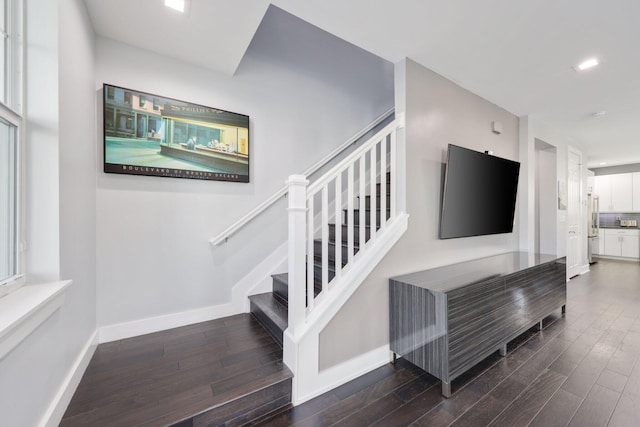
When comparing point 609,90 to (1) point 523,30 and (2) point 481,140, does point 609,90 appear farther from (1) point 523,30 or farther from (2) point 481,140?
(1) point 523,30

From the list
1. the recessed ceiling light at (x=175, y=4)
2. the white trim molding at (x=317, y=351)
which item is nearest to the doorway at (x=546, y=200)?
the white trim molding at (x=317, y=351)

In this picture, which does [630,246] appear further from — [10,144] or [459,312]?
[10,144]

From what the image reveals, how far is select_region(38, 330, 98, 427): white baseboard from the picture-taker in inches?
48.1

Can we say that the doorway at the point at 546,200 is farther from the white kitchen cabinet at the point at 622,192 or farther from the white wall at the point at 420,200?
the white kitchen cabinet at the point at 622,192

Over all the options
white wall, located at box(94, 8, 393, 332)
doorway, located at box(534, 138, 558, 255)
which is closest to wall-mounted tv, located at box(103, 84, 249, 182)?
white wall, located at box(94, 8, 393, 332)

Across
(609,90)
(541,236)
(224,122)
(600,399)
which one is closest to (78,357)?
(224,122)

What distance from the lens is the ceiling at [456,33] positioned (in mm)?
1713

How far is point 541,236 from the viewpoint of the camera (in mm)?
4203

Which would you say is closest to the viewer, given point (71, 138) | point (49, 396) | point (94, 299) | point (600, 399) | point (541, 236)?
point (49, 396)

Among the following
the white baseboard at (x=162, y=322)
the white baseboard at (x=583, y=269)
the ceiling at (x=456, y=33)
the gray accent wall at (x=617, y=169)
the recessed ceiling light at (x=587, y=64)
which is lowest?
the white baseboard at (x=583, y=269)

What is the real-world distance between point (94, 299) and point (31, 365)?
101 centimetres

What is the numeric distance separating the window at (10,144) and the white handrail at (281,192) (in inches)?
51.9

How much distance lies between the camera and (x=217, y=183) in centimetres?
252

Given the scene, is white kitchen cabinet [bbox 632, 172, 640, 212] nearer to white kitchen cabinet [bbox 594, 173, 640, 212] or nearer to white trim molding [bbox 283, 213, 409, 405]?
white kitchen cabinet [bbox 594, 173, 640, 212]
